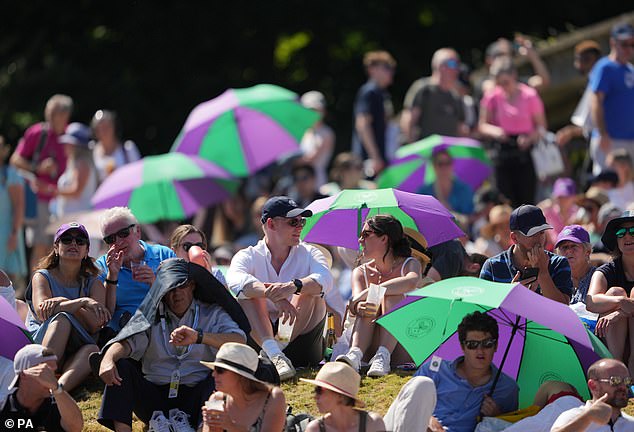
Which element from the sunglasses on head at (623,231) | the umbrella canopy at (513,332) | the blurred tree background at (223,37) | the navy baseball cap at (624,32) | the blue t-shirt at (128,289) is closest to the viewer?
the umbrella canopy at (513,332)

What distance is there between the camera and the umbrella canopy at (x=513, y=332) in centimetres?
925

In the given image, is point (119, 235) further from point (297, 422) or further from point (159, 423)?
point (297, 422)

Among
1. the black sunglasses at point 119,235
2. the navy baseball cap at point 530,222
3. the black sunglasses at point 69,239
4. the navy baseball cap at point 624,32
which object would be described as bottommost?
the navy baseball cap at point 530,222

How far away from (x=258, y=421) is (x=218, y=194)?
7695 mm

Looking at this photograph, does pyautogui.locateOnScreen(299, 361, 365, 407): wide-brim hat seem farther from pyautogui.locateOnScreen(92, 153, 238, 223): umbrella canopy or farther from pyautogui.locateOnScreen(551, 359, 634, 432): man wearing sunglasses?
pyautogui.locateOnScreen(92, 153, 238, 223): umbrella canopy

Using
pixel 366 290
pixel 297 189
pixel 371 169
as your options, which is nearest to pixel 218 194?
pixel 297 189

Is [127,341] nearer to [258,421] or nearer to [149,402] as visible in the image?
[149,402]

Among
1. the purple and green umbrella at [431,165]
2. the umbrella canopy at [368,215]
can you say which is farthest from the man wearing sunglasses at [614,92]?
the umbrella canopy at [368,215]

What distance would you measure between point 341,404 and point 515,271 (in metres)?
2.25

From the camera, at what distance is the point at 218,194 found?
16672 mm

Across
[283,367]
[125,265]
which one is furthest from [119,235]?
[283,367]

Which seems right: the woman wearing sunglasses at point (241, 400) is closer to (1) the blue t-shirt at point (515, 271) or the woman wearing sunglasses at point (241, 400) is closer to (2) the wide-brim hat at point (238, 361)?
(2) the wide-brim hat at point (238, 361)

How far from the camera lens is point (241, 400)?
30.1 ft

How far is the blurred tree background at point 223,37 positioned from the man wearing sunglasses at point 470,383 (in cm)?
1289
